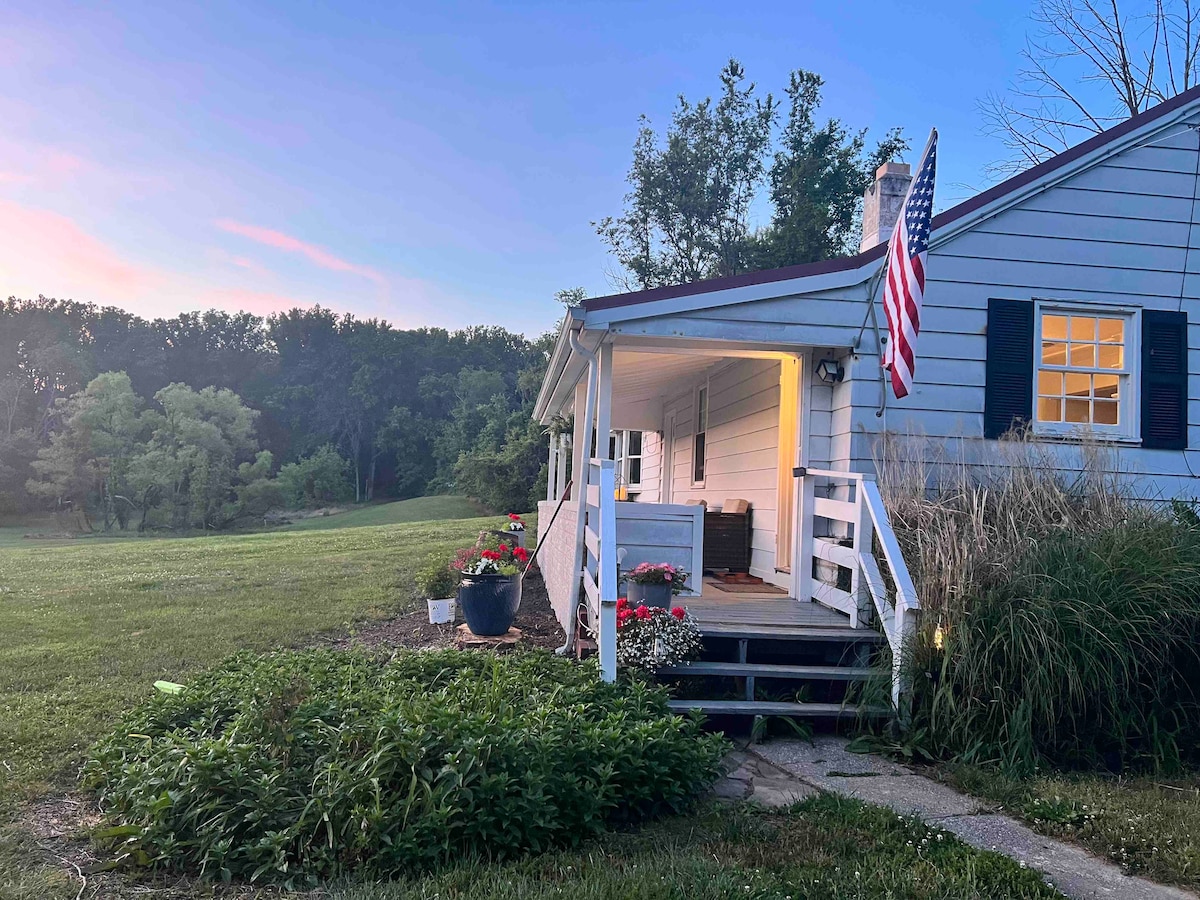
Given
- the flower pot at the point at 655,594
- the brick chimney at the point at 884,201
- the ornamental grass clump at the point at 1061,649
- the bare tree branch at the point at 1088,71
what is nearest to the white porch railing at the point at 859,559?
the ornamental grass clump at the point at 1061,649

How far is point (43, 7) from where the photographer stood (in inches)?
324

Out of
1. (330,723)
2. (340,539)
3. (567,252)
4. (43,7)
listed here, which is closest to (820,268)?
(330,723)

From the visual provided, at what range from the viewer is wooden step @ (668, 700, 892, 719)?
14.9 ft

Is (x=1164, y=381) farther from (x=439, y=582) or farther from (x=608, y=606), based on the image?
(x=439, y=582)

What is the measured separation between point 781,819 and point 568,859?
98cm

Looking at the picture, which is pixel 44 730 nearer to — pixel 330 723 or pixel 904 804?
pixel 330 723

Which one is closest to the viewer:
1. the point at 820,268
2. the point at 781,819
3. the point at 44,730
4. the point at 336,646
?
the point at 781,819

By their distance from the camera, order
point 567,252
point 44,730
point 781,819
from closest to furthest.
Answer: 1. point 781,819
2. point 44,730
3. point 567,252

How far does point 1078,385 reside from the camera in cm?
677

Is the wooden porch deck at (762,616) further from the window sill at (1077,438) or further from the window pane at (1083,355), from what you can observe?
the window pane at (1083,355)

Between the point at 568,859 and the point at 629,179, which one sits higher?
the point at 629,179

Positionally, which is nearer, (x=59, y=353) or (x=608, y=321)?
(x=608, y=321)

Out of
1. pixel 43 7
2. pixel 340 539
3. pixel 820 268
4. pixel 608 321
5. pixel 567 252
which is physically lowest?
pixel 340 539

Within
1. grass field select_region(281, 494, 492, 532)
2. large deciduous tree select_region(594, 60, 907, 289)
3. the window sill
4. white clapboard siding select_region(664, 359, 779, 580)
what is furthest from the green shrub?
grass field select_region(281, 494, 492, 532)
